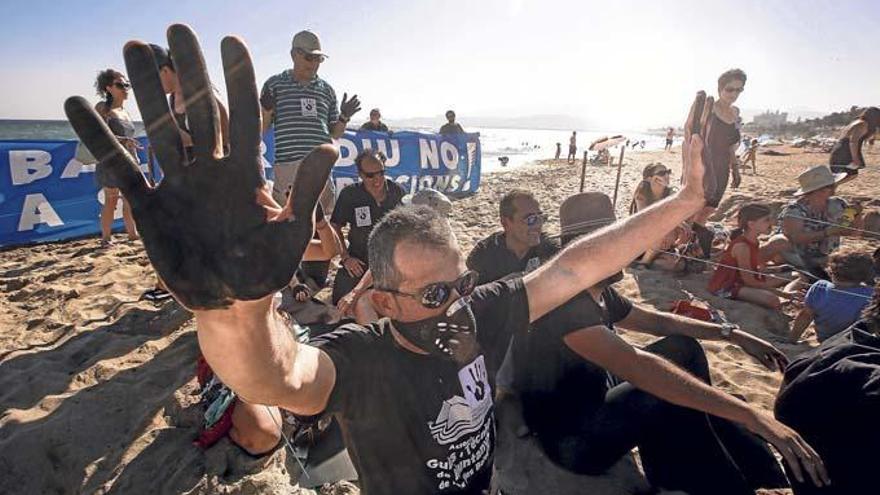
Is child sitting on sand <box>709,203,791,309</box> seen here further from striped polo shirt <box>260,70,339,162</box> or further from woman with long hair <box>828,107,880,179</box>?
striped polo shirt <box>260,70,339,162</box>

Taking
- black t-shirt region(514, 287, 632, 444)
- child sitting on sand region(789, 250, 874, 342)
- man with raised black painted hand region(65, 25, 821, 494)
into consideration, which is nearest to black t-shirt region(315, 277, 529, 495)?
man with raised black painted hand region(65, 25, 821, 494)

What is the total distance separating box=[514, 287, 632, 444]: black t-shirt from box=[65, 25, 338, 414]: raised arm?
4.63 feet

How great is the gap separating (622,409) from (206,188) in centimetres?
192

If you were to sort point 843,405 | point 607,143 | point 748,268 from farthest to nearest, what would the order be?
point 607,143 < point 748,268 < point 843,405

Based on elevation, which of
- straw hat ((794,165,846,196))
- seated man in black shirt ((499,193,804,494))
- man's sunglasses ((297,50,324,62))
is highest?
man's sunglasses ((297,50,324,62))

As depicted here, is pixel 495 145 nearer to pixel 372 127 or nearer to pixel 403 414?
pixel 372 127

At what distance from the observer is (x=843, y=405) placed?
1.68 m

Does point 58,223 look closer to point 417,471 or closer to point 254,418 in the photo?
point 254,418

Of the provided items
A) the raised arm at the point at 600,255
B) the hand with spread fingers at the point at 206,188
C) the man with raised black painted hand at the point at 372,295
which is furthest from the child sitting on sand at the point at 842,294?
the hand with spread fingers at the point at 206,188

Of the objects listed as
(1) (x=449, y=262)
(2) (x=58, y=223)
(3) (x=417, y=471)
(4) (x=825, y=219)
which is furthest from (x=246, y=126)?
(2) (x=58, y=223)

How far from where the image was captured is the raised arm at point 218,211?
2.99ft

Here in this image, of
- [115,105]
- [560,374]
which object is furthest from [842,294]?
[115,105]

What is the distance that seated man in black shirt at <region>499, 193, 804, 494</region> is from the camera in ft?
6.32

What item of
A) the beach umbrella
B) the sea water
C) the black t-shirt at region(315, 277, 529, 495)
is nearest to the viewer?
the black t-shirt at region(315, 277, 529, 495)
